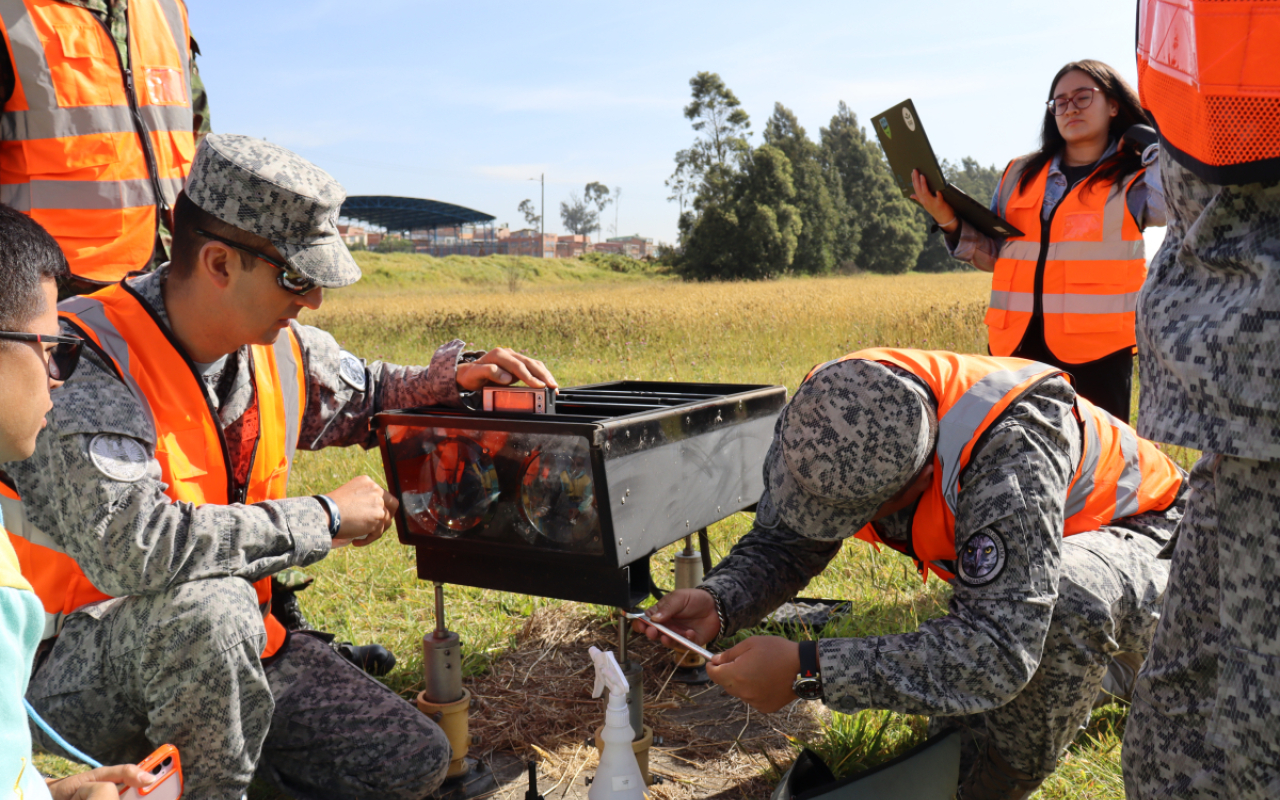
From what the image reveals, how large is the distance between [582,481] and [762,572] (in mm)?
472

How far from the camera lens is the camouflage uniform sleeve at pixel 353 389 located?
2479 mm

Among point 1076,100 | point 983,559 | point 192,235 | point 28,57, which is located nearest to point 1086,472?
point 983,559

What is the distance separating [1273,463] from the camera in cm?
114

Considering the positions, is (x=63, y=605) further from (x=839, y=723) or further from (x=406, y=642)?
(x=839, y=723)

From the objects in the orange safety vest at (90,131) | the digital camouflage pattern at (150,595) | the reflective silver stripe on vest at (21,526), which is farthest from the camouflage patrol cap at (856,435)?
the orange safety vest at (90,131)

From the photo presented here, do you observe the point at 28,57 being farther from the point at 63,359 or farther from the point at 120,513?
the point at 120,513

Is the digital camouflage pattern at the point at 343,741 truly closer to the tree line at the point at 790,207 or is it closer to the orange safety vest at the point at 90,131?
the orange safety vest at the point at 90,131

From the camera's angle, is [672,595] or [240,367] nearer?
[672,595]

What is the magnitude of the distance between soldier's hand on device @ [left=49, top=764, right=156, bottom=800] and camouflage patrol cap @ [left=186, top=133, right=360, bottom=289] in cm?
99

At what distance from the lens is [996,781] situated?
204 cm

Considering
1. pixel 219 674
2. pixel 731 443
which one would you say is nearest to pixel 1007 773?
pixel 731 443

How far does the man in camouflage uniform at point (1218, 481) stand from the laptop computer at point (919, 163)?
2.79 m

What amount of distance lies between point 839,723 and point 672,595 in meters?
0.70

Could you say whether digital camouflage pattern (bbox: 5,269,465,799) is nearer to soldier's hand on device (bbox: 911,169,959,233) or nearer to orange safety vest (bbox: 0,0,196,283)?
orange safety vest (bbox: 0,0,196,283)
